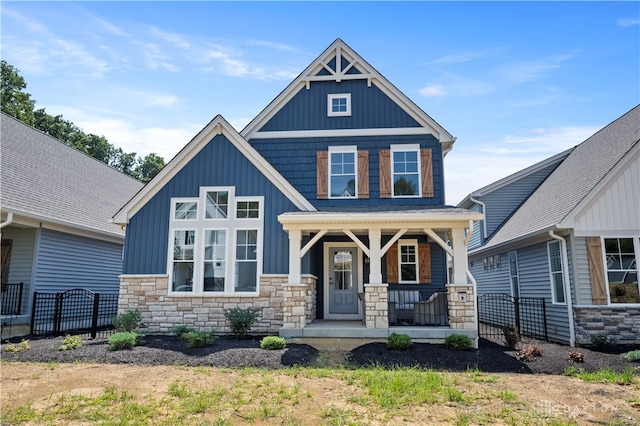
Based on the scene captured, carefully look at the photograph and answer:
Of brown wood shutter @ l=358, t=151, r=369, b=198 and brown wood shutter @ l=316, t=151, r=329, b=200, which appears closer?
brown wood shutter @ l=358, t=151, r=369, b=198

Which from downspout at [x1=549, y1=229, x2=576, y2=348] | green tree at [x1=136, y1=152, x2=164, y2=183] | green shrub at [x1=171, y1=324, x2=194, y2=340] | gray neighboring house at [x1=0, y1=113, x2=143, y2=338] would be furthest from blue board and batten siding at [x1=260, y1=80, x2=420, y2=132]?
green tree at [x1=136, y1=152, x2=164, y2=183]

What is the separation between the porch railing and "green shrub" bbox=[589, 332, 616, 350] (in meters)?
3.29

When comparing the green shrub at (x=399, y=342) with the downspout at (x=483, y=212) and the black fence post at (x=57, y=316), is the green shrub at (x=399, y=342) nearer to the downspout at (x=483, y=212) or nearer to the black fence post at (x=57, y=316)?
the black fence post at (x=57, y=316)

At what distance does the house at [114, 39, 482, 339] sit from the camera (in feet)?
33.0

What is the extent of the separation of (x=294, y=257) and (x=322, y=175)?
3676 mm

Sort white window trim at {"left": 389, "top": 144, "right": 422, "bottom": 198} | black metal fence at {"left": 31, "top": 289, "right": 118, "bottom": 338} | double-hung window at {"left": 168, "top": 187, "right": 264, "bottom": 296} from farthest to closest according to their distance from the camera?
white window trim at {"left": 389, "top": 144, "right": 422, "bottom": 198} → black metal fence at {"left": 31, "top": 289, "right": 118, "bottom": 338} → double-hung window at {"left": 168, "top": 187, "right": 264, "bottom": 296}

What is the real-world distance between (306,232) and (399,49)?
501cm

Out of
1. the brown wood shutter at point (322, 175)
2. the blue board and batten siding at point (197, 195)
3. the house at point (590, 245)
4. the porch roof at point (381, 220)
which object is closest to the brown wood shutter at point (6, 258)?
the blue board and batten siding at point (197, 195)

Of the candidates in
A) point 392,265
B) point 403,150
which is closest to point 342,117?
point 403,150

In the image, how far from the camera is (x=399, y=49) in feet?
30.7

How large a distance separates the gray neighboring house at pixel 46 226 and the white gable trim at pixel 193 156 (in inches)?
102

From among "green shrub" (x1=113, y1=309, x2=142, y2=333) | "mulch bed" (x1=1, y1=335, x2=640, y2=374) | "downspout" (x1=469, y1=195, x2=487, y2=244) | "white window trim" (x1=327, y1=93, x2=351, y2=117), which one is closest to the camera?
"mulch bed" (x1=1, y1=335, x2=640, y2=374)

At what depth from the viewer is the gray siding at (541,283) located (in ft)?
35.3

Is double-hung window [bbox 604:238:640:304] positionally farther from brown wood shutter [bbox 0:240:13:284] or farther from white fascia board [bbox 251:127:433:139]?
brown wood shutter [bbox 0:240:13:284]
